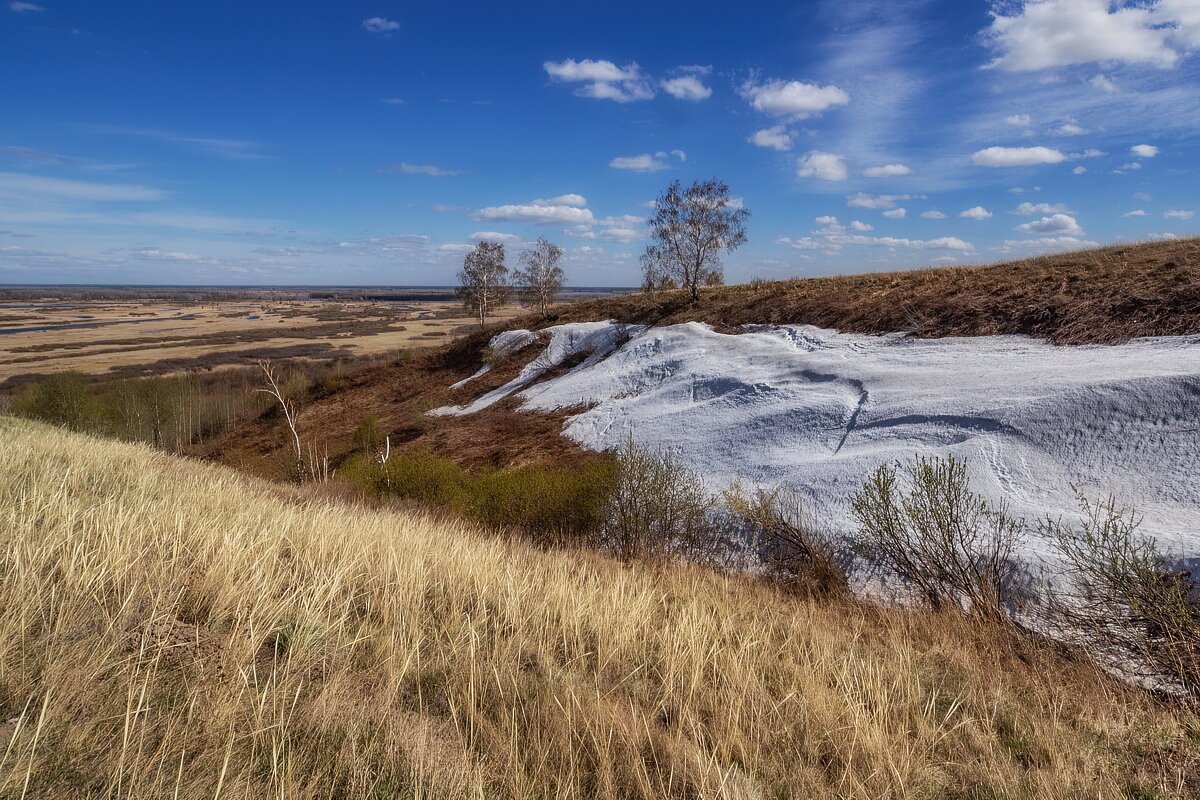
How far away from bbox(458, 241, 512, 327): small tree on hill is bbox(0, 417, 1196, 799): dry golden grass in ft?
122

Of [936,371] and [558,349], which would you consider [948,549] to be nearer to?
[936,371]

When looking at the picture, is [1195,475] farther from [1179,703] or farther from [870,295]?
[870,295]

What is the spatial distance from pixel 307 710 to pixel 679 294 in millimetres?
26790

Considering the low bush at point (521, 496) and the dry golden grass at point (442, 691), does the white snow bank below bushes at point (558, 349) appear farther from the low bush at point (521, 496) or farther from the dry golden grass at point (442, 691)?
the dry golden grass at point (442, 691)

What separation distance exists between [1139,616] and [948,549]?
6.28 feet

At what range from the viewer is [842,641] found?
Answer: 17.3 feet

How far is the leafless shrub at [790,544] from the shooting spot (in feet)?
27.7

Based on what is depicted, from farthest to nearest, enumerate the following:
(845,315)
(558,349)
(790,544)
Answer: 1. (558,349)
2. (845,315)
3. (790,544)

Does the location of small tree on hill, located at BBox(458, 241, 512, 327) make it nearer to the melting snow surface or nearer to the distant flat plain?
the distant flat plain

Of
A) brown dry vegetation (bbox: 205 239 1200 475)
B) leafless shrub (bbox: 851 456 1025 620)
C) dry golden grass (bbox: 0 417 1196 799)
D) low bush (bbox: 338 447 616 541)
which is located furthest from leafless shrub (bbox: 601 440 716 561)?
brown dry vegetation (bbox: 205 239 1200 475)

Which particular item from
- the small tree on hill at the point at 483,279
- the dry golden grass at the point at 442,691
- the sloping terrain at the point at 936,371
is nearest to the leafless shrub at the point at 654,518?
the sloping terrain at the point at 936,371

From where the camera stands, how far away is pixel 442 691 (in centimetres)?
336

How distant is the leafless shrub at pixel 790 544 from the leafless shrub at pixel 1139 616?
2.71 meters

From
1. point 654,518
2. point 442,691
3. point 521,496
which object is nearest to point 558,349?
point 521,496
